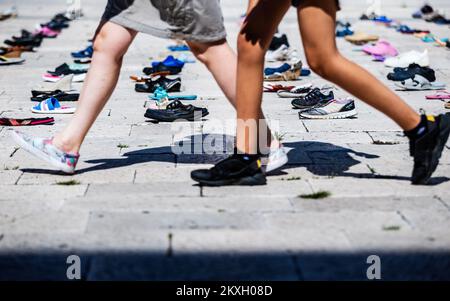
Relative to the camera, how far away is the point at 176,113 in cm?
698

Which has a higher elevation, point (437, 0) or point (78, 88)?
point (78, 88)

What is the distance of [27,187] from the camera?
4.94 meters

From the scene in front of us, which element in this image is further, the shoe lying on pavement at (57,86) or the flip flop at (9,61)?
the flip flop at (9,61)

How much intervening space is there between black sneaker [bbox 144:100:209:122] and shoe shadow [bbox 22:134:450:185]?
0.69 metres

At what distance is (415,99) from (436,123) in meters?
3.05

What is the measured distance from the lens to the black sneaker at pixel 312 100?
7.39 metres

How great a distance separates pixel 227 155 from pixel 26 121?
6.47 feet

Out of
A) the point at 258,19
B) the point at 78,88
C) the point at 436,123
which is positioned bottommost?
the point at 78,88

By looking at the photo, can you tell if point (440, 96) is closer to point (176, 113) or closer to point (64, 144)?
point (176, 113)

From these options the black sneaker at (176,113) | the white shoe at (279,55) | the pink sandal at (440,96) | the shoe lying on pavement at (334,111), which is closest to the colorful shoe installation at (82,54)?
the white shoe at (279,55)

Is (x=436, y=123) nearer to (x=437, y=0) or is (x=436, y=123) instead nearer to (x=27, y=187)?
(x=27, y=187)

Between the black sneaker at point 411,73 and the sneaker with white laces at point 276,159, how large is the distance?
12.2 ft

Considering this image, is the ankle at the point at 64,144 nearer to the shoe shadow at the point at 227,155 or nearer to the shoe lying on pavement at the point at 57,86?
the shoe shadow at the point at 227,155

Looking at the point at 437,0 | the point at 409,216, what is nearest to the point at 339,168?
the point at 409,216
